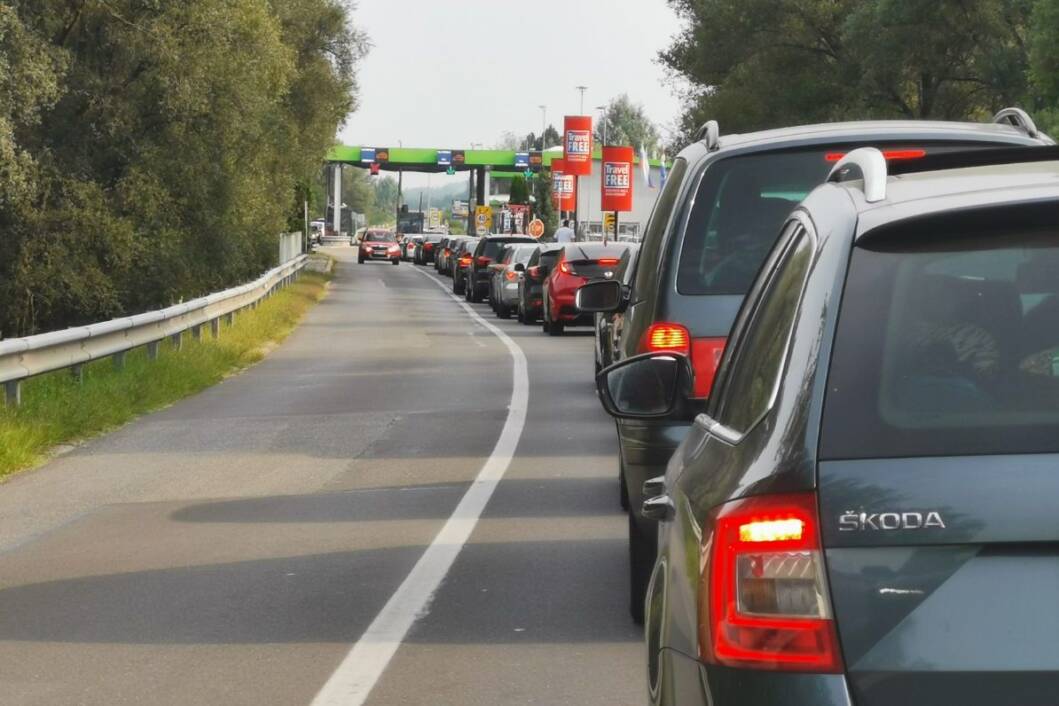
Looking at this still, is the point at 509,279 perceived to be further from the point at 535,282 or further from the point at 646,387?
the point at 646,387

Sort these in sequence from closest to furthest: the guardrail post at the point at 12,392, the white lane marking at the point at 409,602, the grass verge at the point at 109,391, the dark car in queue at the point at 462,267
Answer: the white lane marking at the point at 409,602, the grass verge at the point at 109,391, the guardrail post at the point at 12,392, the dark car in queue at the point at 462,267

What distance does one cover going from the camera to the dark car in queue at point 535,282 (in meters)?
37.3

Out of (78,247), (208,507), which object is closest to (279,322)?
(78,247)

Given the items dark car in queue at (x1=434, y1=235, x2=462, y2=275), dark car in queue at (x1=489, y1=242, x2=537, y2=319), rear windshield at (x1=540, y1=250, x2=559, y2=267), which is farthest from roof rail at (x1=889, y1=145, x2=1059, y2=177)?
dark car in queue at (x1=434, y1=235, x2=462, y2=275)

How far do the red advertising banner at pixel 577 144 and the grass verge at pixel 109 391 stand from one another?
39678mm

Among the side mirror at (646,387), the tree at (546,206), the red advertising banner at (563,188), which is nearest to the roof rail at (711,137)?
the side mirror at (646,387)

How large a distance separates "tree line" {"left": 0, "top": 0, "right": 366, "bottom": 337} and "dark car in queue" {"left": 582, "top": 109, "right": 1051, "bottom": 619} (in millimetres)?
25994

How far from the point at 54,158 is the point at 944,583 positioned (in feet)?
115

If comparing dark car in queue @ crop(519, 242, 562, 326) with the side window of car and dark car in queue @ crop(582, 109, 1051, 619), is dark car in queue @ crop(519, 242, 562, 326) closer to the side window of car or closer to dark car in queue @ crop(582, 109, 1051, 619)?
dark car in queue @ crop(582, 109, 1051, 619)

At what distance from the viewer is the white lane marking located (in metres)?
6.60

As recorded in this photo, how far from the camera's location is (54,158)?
3638 cm

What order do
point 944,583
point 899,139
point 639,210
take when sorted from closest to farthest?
point 944,583, point 899,139, point 639,210

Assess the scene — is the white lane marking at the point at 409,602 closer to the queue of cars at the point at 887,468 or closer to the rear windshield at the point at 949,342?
the queue of cars at the point at 887,468

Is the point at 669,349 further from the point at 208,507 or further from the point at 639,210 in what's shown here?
the point at 639,210
